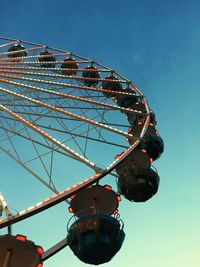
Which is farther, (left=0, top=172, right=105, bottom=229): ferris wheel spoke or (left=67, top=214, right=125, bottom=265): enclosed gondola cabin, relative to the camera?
(left=67, top=214, right=125, bottom=265): enclosed gondola cabin

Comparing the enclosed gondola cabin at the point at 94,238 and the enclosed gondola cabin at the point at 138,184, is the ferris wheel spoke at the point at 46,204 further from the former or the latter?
the enclosed gondola cabin at the point at 138,184

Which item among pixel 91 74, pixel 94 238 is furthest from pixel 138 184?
pixel 91 74

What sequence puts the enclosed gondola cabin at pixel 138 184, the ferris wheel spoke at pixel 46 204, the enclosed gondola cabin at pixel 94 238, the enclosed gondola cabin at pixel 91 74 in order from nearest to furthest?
the ferris wheel spoke at pixel 46 204, the enclosed gondola cabin at pixel 94 238, the enclosed gondola cabin at pixel 138 184, the enclosed gondola cabin at pixel 91 74

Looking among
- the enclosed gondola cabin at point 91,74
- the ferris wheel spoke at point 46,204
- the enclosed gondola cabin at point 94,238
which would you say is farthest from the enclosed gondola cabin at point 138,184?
the enclosed gondola cabin at point 91,74

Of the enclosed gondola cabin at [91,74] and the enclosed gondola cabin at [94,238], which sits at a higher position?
the enclosed gondola cabin at [91,74]

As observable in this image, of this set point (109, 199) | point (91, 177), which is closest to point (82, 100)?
point (109, 199)

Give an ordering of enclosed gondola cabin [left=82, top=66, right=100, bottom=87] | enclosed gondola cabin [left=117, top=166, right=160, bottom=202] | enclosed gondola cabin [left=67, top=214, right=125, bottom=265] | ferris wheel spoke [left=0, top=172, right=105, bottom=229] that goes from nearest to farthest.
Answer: ferris wheel spoke [left=0, top=172, right=105, bottom=229] → enclosed gondola cabin [left=67, top=214, right=125, bottom=265] → enclosed gondola cabin [left=117, top=166, right=160, bottom=202] → enclosed gondola cabin [left=82, top=66, right=100, bottom=87]

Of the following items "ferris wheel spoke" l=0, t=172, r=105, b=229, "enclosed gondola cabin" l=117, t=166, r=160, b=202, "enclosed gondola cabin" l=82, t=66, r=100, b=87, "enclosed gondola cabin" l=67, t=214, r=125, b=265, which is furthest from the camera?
"enclosed gondola cabin" l=82, t=66, r=100, b=87

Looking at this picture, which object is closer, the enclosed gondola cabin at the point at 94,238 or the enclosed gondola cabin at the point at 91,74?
the enclosed gondola cabin at the point at 94,238

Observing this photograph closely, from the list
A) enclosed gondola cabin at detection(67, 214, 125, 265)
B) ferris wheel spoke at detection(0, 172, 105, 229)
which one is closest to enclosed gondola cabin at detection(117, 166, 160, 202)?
enclosed gondola cabin at detection(67, 214, 125, 265)

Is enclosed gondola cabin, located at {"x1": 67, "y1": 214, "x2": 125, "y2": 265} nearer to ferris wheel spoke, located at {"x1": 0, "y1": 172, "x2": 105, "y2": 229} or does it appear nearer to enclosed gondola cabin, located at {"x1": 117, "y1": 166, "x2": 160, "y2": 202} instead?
ferris wheel spoke, located at {"x1": 0, "y1": 172, "x2": 105, "y2": 229}

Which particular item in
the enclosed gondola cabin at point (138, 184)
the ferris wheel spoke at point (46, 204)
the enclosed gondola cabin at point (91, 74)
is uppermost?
the enclosed gondola cabin at point (91, 74)

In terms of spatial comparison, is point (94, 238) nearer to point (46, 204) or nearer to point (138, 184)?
point (46, 204)

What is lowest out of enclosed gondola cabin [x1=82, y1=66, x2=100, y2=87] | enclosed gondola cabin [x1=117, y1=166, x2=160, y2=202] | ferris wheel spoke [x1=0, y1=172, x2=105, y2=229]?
ferris wheel spoke [x1=0, y1=172, x2=105, y2=229]
